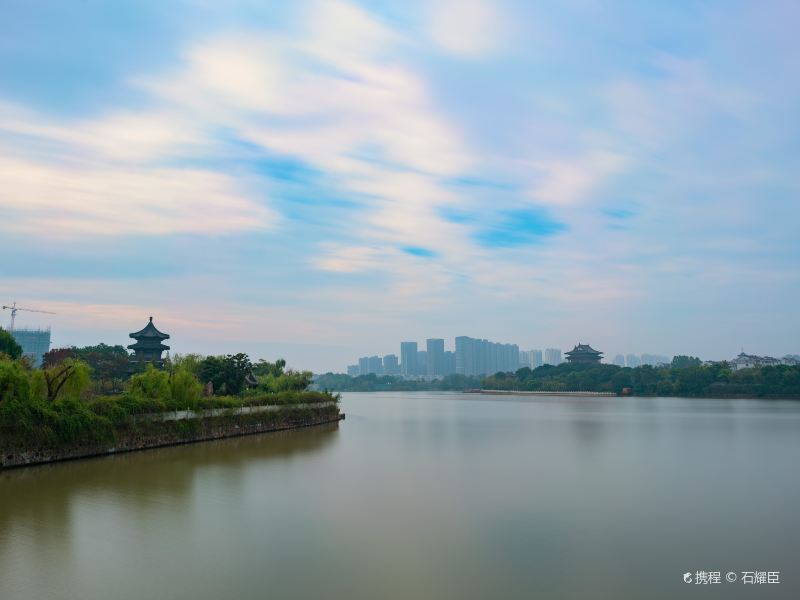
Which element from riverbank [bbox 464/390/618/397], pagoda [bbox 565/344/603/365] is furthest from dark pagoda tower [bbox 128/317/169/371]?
pagoda [bbox 565/344/603/365]

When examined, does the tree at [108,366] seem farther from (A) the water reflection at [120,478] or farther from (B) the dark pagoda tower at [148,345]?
(A) the water reflection at [120,478]

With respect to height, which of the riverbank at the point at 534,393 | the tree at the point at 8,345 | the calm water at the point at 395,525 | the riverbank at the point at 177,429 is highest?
the tree at the point at 8,345

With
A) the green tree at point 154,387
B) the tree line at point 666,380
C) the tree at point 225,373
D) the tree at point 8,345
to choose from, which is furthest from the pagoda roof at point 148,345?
the tree line at point 666,380

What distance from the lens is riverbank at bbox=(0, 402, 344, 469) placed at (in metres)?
15.1

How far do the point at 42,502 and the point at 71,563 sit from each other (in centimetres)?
423

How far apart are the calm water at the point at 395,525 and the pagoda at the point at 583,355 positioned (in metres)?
91.3

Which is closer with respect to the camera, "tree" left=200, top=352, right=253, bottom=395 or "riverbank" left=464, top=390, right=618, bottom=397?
"tree" left=200, top=352, right=253, bottom=395

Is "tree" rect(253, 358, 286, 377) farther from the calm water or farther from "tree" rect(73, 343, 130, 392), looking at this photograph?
the calm water

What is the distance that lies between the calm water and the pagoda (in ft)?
300

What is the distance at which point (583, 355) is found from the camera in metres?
109

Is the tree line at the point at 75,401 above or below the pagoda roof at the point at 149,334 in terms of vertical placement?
below

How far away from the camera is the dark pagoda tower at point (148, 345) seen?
4344cm

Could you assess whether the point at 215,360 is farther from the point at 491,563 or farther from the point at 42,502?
the point at 491,563

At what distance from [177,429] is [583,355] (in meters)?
96.4
